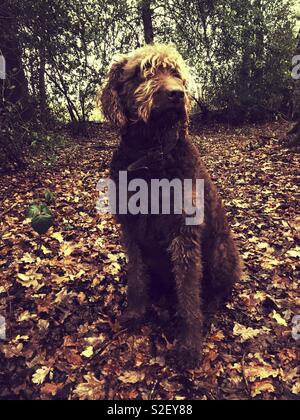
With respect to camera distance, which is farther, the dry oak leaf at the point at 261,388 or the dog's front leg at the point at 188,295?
the dog's front leg at the point at 188,295

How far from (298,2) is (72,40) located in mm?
10505

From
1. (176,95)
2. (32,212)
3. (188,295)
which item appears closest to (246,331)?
(188,295)

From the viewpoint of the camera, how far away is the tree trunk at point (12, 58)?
21.4ft

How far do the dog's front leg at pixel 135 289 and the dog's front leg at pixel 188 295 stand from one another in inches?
17.3

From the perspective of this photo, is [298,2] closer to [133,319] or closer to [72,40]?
[72,40]

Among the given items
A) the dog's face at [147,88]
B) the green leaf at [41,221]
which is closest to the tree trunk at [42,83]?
the green leaf at [41,221]

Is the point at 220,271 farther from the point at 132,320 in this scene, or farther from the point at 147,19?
the point at 147,19

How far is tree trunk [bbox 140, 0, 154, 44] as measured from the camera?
1295cm

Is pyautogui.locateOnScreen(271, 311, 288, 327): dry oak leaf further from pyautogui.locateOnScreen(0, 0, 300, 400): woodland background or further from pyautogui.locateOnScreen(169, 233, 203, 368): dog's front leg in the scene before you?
pyautogui.locateOnScreen(169, 233, 203, 368): dog's front leg

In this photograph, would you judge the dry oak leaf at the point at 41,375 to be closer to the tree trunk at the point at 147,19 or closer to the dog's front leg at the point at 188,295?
the dog's front leg at the point at 188,295

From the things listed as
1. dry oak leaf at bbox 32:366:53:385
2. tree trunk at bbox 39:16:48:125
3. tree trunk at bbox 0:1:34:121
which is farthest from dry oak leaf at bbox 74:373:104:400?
tree trunk at bbox 39:16:48:125

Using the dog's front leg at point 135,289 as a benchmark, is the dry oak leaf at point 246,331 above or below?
below

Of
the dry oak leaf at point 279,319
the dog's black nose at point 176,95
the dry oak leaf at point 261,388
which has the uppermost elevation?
the dog's black nose at point 176,95
